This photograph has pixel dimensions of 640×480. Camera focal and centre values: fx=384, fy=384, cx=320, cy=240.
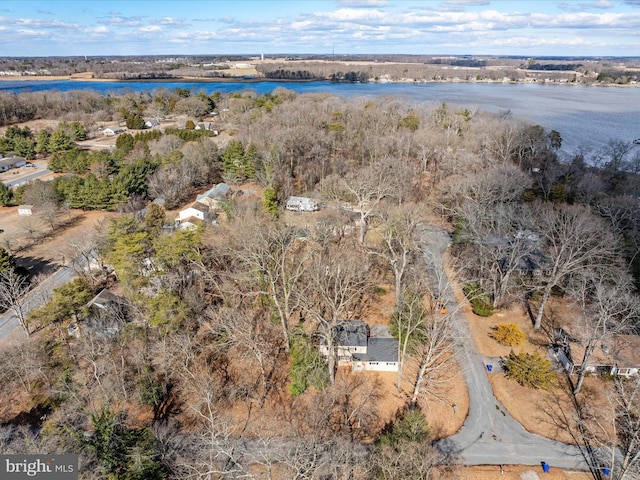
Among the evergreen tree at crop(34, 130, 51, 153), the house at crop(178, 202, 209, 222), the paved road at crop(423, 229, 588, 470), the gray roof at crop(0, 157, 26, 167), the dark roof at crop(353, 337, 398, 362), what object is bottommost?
the paved road at crop(423, 229, 588, 470)

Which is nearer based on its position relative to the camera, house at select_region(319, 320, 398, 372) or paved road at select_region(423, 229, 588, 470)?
paved road at select_region(423, 229, 588, 470)

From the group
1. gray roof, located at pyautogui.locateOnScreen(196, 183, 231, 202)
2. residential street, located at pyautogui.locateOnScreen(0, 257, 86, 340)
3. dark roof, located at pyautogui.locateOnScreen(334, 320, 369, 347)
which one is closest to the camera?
dark roof, located at pyautogui.locateOnScreen(334, 320, 369, 347)

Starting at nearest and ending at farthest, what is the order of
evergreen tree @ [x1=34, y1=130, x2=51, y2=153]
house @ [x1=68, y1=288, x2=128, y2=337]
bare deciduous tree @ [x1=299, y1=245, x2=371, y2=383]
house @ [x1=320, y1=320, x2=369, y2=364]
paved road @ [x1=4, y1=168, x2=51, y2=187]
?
house @ [x1=320, y1=320, x2=369, y2=364] < bare deciduous tree @ [x1=299, y1=245, x2=371, y2=383] < house @ [x1=68, y1=288, x2=128, y2=337] < paved road @ [x1=4, y1=168, x2=51, y2=187] < evergreen tree @ [x1=34, y1=130, x2=51, y2=153]

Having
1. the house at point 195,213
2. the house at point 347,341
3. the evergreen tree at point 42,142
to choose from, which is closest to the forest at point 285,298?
the house at point 347,341

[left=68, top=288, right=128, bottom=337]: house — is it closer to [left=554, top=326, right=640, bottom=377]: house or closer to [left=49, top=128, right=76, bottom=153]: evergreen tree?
[left=554, top=326, right=640, bottom=377]: house

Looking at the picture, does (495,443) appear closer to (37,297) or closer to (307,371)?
(307,371)

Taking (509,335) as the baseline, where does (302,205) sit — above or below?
above

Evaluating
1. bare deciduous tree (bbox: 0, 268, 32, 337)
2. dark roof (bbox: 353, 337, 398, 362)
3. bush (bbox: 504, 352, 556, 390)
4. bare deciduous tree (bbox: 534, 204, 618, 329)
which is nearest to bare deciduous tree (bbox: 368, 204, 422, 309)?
dark roof (bbox: 353, 337, 398, 362)

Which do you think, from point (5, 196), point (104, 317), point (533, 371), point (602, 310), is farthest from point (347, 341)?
point (5, 196)
